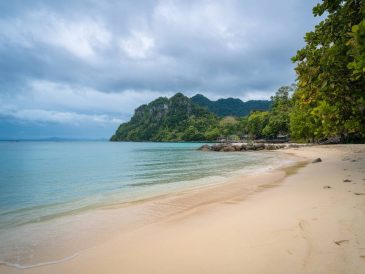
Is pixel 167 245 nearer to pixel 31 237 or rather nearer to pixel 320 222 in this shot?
pixel 320 222

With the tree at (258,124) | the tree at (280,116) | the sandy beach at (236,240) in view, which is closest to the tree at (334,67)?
the sandy beach at (236,240)

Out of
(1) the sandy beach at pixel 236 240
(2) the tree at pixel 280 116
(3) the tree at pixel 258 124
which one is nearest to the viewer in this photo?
(1) the sandy beach at pixel 236 240

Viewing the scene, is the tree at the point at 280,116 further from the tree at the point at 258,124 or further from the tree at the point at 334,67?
the tree at the point at 334,67

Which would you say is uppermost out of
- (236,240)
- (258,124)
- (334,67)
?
(258,124)

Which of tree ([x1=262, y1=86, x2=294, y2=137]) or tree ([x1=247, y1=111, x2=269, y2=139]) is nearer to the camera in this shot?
tree ([x1=262, y1=86, x2=294, y2=137])

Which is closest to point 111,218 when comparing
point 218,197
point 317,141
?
point 218,197

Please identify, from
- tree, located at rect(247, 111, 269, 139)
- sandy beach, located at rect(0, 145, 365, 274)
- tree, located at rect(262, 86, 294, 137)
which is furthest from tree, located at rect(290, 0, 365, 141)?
tree, located at rect(247, 111, 269, 139)

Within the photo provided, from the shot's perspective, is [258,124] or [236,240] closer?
[236,240]

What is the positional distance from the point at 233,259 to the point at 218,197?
5.91 metres

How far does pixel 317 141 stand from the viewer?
65.7 m

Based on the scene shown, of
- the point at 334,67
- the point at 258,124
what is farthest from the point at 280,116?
the point at 334,67

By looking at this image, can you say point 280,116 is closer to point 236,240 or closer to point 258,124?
point 258,124

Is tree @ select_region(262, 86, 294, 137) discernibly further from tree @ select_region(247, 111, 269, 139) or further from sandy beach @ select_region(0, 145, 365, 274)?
sandy beach @ select_region(0, 145, 365, 274)

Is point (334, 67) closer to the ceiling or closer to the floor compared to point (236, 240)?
closer to the ceiling
